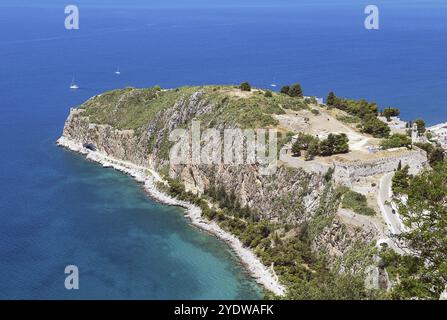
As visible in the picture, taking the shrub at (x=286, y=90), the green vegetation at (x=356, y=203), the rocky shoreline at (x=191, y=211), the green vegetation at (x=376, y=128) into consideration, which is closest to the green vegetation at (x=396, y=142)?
the green vegetation at (x=376, y=128)

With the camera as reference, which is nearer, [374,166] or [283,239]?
[374,166]

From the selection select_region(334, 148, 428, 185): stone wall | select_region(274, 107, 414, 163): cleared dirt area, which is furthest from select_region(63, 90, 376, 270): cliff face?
select_region(274, 107, 414, 163): cleared dirt area

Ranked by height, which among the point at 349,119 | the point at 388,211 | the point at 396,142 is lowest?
the point at 388,211

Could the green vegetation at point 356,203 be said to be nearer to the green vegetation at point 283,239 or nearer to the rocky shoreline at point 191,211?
the green vegetation at point 283,239

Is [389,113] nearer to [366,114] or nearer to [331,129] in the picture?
[366,114]

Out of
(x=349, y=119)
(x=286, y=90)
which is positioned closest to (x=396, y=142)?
(x=349, y=119)

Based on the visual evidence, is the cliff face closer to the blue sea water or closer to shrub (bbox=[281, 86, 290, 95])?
the blue sea water
